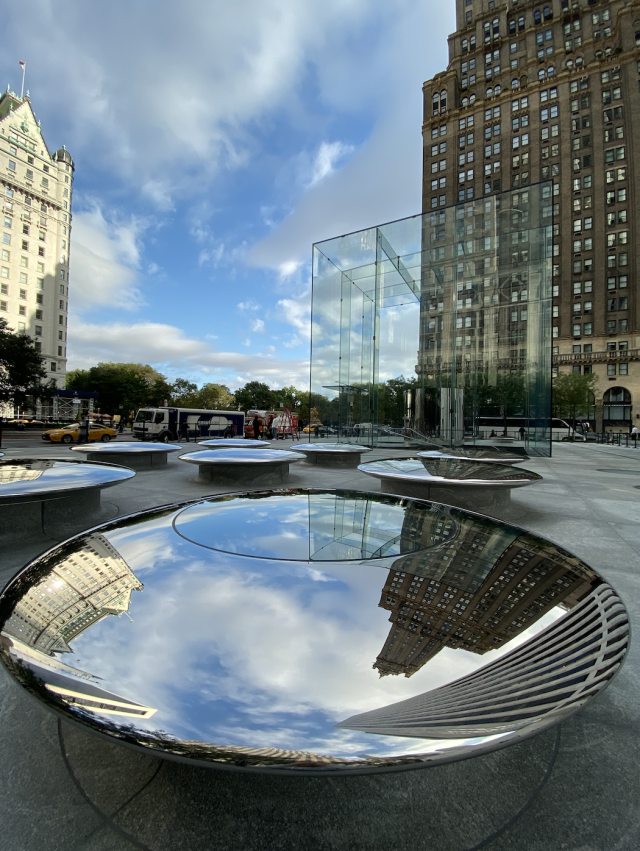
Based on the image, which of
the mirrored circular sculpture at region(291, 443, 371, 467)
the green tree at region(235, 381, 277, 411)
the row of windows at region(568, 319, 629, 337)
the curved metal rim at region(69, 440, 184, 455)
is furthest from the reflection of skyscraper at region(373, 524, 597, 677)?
the green tree at region(235, 381, 277, 411)

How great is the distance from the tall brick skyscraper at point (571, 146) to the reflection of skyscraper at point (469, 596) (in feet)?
210

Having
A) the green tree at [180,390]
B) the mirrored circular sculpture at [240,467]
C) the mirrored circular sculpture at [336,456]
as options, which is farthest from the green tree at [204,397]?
the mirrored circular sculpture at [240,467]

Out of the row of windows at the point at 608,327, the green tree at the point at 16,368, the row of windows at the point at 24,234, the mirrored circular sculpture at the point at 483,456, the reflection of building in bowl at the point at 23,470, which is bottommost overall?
the reflection of building in bowl at the point at 23,470

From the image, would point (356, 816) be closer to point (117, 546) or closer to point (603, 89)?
point (117, 546)

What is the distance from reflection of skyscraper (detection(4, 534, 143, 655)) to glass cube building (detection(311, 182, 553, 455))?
16.7 m

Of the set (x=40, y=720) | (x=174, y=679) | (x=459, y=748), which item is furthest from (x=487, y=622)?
(x=40, y=720)

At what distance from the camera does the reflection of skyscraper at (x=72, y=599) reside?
4.76ft

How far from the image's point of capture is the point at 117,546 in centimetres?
223

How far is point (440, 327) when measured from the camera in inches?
709

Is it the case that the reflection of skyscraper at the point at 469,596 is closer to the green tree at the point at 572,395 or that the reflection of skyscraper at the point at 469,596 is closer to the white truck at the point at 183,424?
the white truck at the point at 183,424

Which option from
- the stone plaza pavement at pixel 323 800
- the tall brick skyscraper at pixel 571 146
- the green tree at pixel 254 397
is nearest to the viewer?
the stone plaza pavement at pixel 323 800

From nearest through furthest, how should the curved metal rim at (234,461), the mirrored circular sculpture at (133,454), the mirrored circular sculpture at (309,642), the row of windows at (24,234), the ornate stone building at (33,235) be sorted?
1. the mirrored circular sculpture at (309,642)
2. the curved metal rim at (234,461)
3. the mirrored circular sculpture at (133,454)
4. the row of windows at (24,234)
5. the ornate stone building at (33,235)

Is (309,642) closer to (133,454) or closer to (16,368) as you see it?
(133,454)

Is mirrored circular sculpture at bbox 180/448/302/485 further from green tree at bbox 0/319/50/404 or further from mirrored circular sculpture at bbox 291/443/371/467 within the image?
green tree at bbox 0/319/50/404
